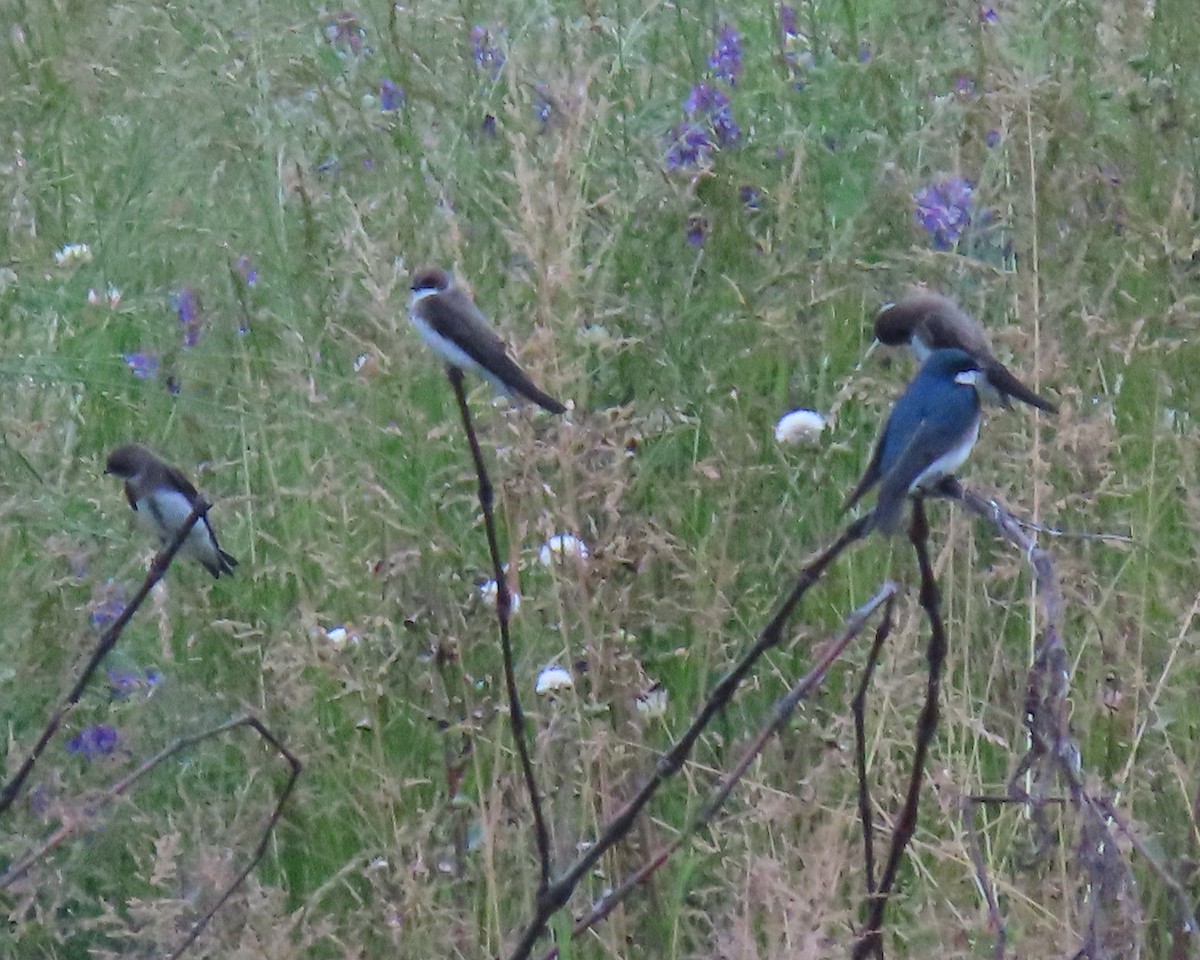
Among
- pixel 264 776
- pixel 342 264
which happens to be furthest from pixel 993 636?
pixel 342 264

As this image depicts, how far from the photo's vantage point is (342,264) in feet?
11.4

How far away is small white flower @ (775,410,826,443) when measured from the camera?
286 cm

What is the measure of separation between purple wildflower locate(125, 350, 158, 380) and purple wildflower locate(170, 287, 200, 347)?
4.6 inches

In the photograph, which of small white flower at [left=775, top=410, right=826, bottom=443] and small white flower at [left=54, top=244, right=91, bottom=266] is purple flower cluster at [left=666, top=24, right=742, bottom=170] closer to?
small white flower at [left=775, top=410, right=826, bottom=443]

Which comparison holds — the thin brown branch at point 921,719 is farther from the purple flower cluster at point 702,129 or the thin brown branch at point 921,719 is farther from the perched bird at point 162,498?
the purple flower cluster at point 702,129

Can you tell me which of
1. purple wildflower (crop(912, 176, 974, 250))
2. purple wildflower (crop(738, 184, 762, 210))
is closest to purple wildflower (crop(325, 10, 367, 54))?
purple wildflower (crop(738, 184, 762, 210))

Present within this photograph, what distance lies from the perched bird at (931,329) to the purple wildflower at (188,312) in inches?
70.1

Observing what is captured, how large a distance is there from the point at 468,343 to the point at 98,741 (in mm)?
984

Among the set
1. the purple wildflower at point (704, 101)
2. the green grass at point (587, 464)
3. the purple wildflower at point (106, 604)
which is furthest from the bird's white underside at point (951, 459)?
the purple wildflower at point (704, 101)

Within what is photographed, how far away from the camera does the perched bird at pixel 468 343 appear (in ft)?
7.41

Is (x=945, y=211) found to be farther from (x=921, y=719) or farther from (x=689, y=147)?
(x=921, y=719)

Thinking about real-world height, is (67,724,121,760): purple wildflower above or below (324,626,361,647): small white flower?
below

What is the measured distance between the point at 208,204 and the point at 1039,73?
2.09 meters

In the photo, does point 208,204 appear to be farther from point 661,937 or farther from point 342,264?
point 661,937
